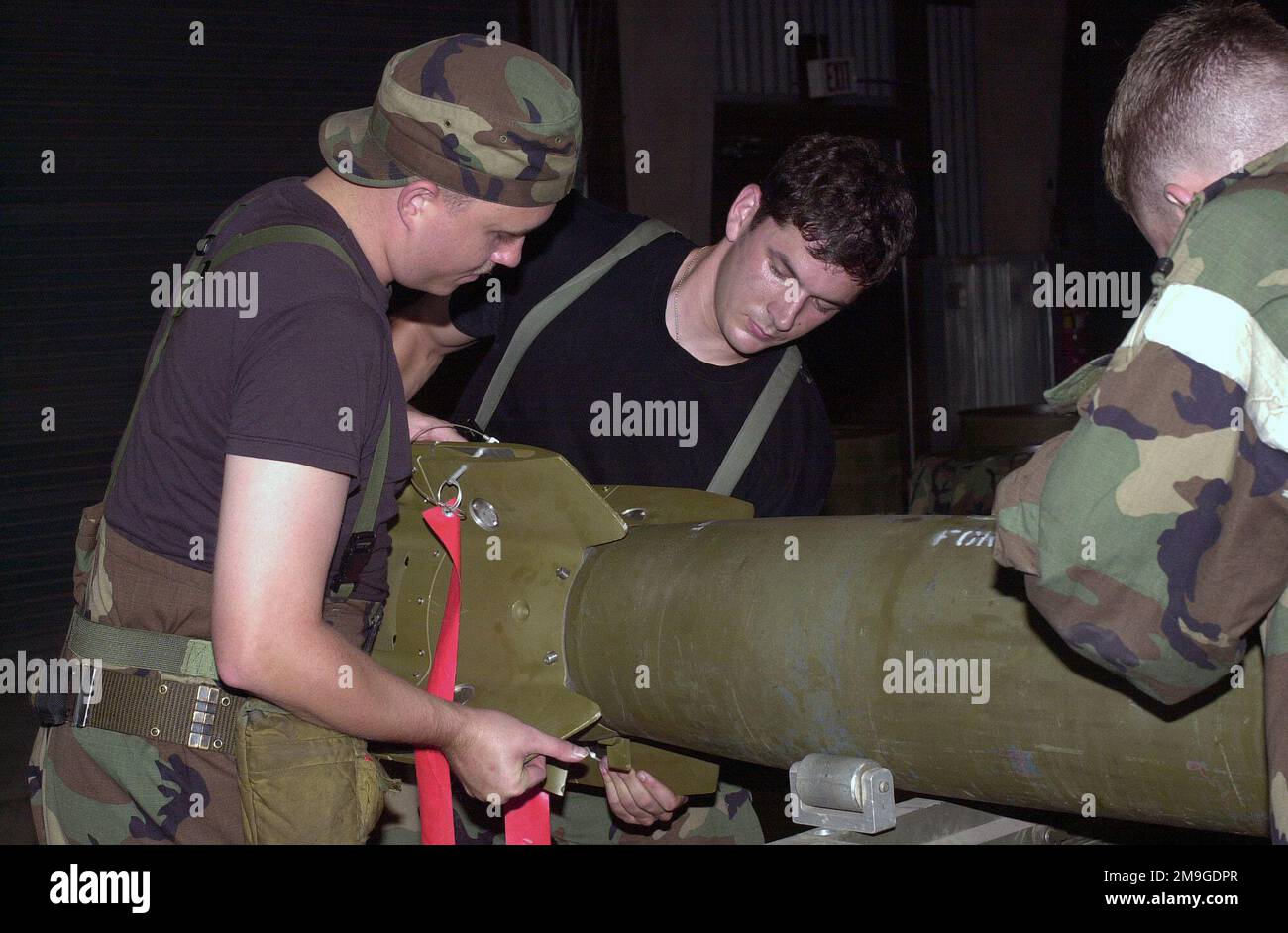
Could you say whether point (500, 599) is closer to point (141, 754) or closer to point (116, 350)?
point (141, 754)

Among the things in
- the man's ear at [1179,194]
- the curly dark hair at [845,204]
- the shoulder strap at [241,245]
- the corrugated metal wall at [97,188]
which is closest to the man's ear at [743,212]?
the curly dark hair at [845,204]

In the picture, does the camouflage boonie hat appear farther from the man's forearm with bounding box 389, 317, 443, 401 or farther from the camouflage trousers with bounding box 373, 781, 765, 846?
the camouflage trousers with bounding box 373, 781, 765, 846

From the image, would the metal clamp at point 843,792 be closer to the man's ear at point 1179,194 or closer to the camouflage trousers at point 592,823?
the man's ear at point 1179,194

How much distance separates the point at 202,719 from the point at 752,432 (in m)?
0.98

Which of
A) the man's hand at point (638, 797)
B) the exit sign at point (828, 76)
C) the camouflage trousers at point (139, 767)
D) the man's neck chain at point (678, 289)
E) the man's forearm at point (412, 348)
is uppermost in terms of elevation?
the exit sign at point (828, 76)

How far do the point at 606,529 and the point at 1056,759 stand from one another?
2.11 ft

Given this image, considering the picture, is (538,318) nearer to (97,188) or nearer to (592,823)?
(592,823)

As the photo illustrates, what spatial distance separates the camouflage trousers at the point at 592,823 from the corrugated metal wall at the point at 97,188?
2.94m

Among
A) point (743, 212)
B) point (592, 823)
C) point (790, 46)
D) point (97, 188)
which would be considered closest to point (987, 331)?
point (790, 46)

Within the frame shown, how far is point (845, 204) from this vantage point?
1.93m

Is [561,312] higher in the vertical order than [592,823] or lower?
higher

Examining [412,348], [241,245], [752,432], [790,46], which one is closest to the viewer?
[241,245]

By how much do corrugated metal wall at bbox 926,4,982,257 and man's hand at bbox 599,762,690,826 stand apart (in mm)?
5668

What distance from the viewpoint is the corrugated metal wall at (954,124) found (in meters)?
6.96
